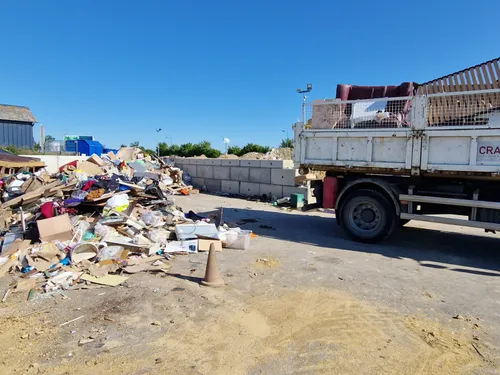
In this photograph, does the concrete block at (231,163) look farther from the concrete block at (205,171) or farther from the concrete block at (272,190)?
the concrete block at (272,190)

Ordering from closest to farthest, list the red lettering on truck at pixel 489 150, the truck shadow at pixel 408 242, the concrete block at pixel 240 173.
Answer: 1. the red lettering on truck at pixel 489 150
2. the truck shadow at pixel 408 242
3. the concrete block at pixel 240 173

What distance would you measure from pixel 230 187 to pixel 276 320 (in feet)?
37.3

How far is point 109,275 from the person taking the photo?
4945mm

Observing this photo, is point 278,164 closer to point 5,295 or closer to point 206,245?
point 206,245

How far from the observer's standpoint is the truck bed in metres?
5.75

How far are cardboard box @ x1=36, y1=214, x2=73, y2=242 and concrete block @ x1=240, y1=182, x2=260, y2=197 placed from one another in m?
8.22

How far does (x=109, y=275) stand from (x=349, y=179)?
4.87 meters

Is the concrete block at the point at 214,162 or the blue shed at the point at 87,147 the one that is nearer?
the concrete block at the point at 214,162

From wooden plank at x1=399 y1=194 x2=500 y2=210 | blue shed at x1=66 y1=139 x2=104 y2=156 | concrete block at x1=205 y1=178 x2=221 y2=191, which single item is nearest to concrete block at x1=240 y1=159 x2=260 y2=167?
concrete block at x1=205 y1=178 x2=221 y2=191

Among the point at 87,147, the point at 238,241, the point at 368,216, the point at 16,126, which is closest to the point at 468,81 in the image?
the point at 368,216

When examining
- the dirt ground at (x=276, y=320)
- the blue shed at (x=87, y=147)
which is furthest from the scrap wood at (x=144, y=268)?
the blue shed at (x=87, y=147)

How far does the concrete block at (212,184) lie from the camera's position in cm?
1559

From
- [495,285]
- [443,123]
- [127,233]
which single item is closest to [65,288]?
[127,233]

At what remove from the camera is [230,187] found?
1492 centimetres
